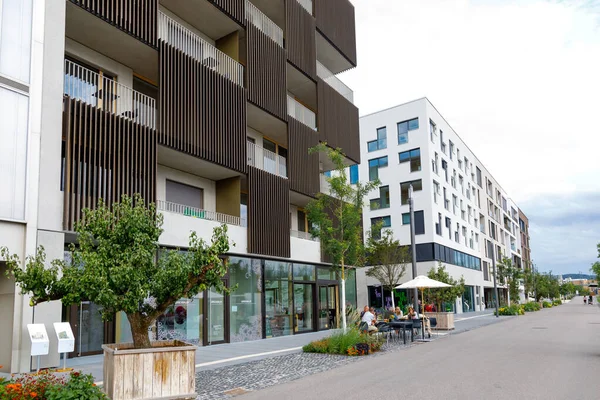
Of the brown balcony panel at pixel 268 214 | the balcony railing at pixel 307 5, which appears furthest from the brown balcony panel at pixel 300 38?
the brown balcony panel at pixel 268 214

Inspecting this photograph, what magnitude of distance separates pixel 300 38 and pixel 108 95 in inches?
461

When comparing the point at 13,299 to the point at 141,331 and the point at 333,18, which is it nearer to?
the point at 141,331

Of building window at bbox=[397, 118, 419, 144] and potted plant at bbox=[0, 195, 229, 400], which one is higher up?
building window at bbox=[397, 118, 419, 144]

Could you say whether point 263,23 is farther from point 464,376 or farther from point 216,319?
point 464,376

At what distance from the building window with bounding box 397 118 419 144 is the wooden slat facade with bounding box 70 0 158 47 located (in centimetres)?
3285

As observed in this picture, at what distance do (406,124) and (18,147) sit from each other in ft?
126

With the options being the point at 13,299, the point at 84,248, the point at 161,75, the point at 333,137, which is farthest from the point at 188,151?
the point at 333,137

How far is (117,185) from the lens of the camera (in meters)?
14.4

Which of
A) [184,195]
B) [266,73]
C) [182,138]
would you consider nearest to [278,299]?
[184,195]

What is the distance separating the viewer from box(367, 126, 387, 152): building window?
47.8 m

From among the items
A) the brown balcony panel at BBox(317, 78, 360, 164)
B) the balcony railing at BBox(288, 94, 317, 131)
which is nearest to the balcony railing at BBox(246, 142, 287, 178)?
the balcony railing at BBox(288, 94, 317, 131)

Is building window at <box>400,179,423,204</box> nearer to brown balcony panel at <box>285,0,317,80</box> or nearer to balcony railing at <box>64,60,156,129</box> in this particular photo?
brown balcony panel at <box>285,0,317,80</box>

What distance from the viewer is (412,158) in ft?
149

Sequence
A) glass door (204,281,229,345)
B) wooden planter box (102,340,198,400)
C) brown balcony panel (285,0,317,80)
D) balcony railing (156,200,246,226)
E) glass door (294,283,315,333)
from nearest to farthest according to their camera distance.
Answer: wooden planter box (102,340,198,400) → balcony railing (156,200,246,226) → glass door (204,281,229,345) → glass door (294,283,315,333) → brown balcony panel (285,0,317,80)
